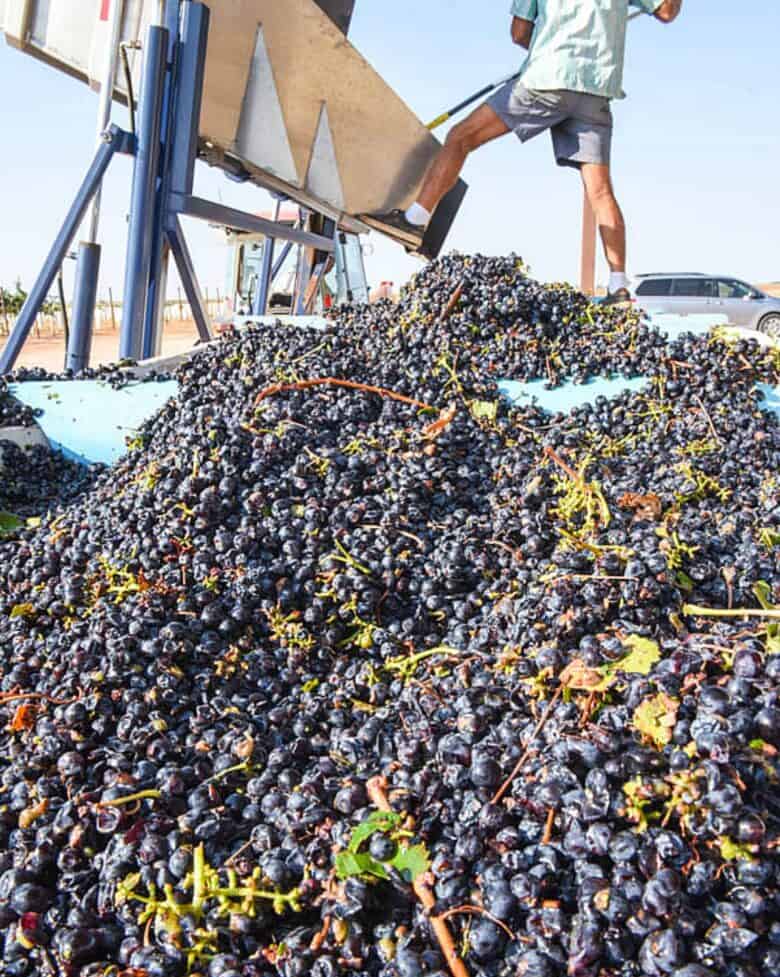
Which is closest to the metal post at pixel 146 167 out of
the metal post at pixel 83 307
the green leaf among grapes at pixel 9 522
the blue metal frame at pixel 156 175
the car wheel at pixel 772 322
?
the blue metal frame at pixel 156 175

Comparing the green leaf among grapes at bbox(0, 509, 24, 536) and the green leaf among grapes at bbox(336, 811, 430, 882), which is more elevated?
the green leaf among grapes at bbox(0, 509, 24, 536)

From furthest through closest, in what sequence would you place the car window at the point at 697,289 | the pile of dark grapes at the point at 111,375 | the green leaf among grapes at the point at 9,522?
the car window at the point at 697,289, the pile of dark grapes at the point at 111,375, the green leaf among grapes at the point at 9,522

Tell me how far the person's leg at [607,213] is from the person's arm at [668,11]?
2.94 feet

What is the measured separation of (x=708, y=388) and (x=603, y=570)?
1290 mm

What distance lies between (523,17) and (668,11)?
2.60 feet

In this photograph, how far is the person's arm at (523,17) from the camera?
4086 millimetres

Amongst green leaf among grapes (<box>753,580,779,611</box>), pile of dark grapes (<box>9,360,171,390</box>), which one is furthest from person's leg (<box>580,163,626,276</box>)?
green leaf among grapes (<box>753,580,779,611</box>)

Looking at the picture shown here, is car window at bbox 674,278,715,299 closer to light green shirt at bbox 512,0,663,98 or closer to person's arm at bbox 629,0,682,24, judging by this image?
person's arm at bbox 629,0,682,24

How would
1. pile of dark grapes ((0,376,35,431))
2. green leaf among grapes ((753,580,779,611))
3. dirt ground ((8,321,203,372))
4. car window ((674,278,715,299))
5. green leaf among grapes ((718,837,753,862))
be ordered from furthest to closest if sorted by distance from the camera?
dirt ground ((8,321,203,372))
car window ((674,278,715,299))
pile of dark grapes ((0,376,35,431))
green leaf among grapes ((753,580,779,611))
green leaf among grapes ((718,837,753,862))

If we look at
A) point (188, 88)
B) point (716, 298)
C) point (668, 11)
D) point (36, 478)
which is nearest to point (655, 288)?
point (716, 298)

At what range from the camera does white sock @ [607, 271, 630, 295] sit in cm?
391

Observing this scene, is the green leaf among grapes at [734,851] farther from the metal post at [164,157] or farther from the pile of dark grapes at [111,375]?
the metal post at [164,157]

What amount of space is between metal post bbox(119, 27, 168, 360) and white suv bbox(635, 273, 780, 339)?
14.8 meters

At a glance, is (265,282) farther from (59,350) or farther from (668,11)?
(59,350)
